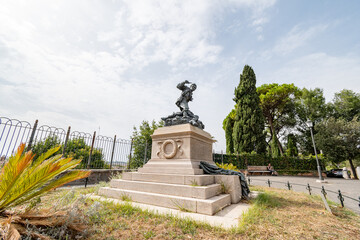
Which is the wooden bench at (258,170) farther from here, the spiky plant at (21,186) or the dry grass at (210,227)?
the spiky plant at (21,186)

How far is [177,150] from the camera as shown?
245 inches

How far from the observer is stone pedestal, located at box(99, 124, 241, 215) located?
14.0ft

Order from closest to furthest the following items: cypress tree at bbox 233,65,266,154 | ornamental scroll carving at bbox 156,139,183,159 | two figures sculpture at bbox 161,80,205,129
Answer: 1. ornamental scroll carving at bbox 156,139,183,159
2. two figures sculpture at bbox 161,80,205,129
3. cypress tree at bbox 233,65,266,154

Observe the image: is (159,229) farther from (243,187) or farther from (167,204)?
(243,187)

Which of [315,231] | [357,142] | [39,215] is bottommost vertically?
[315,231]

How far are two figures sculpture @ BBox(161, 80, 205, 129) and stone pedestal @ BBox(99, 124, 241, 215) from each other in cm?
41

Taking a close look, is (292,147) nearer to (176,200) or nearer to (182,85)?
(182,85)

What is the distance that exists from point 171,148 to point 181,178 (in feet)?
5.15

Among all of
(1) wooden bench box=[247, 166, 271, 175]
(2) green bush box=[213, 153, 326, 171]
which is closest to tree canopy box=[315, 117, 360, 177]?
(2) green bush box=[213, 153, 326, 171]

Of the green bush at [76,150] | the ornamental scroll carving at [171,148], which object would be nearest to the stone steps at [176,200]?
the ornamental scroll carving at [171,148]

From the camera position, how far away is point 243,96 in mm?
23812

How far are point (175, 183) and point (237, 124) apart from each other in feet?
64.1

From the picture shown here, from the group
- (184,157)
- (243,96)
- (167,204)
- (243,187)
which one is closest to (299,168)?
(243,96)

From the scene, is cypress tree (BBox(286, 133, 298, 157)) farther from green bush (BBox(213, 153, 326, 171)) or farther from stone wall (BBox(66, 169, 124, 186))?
stone wall (BBox(66, 169, 124, 186))
